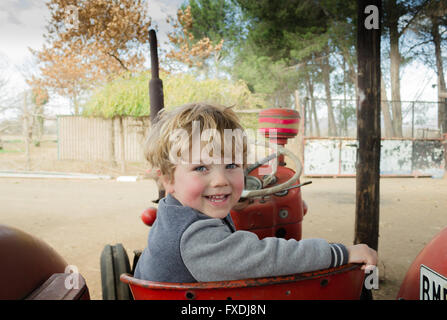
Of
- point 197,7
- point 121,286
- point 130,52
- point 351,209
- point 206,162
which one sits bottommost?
point 351,209

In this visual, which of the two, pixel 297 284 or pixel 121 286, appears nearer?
pixel 297 284

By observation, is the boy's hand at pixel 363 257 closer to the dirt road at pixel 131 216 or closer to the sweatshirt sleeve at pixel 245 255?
the sweatshirt sleeve at pixel 245 255

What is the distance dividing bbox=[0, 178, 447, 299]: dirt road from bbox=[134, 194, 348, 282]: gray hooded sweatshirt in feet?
6.07

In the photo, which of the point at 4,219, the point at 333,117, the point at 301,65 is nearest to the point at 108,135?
the point at 4,219

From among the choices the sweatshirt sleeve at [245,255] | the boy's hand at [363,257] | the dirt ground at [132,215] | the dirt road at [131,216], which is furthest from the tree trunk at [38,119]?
the boy's hand at [363,257]

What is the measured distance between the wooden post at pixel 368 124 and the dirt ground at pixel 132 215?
522 mm

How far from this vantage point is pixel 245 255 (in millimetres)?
910

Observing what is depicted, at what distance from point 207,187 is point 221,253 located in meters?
0.22

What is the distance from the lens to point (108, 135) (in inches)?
440

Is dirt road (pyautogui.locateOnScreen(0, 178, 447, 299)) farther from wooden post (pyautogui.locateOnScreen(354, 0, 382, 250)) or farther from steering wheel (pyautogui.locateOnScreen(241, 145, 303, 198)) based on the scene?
steering wheel (pyautogui.locateOnScreen(241, 145, 303, 198))

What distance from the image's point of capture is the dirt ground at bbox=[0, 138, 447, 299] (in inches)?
131

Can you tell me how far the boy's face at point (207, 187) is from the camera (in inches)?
40.6
